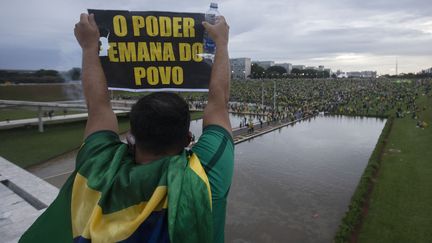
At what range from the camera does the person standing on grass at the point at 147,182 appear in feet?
4.95

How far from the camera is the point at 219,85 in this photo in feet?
7.38

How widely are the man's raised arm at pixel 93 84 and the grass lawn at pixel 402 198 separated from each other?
12.0 meters

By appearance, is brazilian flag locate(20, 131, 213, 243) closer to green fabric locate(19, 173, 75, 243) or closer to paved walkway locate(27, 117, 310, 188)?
green fabric locate(19, 173, 75, 243)

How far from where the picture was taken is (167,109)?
5.57 feet

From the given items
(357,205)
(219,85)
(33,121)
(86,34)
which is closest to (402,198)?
(357,205)

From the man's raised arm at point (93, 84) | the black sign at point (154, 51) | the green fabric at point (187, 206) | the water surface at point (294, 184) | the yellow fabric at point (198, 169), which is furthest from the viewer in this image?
the water surface at point (294, 184)

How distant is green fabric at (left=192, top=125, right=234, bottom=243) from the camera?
1.73 metres

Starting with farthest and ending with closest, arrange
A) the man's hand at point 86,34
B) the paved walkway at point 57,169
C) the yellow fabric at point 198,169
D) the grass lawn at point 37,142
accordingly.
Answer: the grass lawn at point 37,142
the paved walkway at point 57,169
the man's hand at point 86,34
the yellow fabric at point 198,169

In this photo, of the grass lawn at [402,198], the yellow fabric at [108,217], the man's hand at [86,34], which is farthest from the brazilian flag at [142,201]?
the grass lawn at [402,198]

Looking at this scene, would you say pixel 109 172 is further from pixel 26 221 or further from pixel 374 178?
pixel 374 178

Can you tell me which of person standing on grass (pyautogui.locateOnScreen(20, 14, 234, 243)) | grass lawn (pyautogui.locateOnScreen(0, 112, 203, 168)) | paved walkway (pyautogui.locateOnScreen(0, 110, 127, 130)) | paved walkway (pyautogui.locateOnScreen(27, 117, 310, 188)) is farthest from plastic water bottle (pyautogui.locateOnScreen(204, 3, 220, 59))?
paved walkway (pyautogui.locateOnScreen(0, 110, 127, 130))

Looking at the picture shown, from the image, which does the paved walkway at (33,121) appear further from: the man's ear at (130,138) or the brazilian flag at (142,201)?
the brazilian flag at (142,201)

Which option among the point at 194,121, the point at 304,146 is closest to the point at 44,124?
the point at 194,121

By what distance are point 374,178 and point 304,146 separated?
9.45 m
